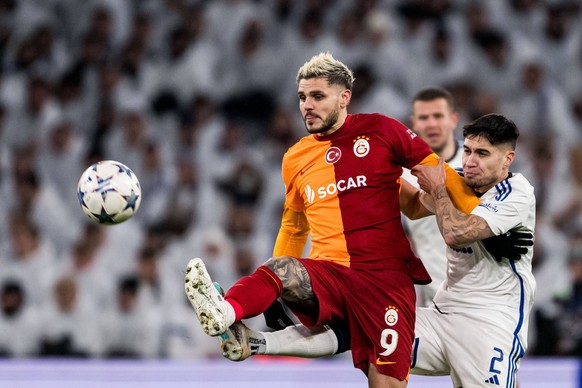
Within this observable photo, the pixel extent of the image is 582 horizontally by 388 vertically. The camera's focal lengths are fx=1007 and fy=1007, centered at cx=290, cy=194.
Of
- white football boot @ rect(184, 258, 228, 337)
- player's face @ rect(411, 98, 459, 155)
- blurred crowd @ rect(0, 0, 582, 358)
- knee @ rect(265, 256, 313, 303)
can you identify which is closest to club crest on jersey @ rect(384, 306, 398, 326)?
knee @ rect(265, 256, 313, 303)

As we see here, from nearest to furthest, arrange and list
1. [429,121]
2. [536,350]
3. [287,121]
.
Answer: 1. [429,121]
2. [536,350]
3. [287,121]

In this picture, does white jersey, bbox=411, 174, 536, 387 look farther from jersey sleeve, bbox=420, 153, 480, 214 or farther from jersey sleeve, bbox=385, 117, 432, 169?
jersey sleeve, bbox=385, 117, 432, 169

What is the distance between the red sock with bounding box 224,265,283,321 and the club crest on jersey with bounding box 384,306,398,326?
19.9 inches

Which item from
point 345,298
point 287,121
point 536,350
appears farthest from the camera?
point 287,121

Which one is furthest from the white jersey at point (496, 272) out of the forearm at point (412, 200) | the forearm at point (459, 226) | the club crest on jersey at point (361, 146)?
the club crest on jersey at point (361, 146)

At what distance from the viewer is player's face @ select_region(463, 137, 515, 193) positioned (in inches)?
175

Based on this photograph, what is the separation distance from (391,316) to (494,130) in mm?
936

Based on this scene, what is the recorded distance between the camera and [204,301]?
401 cm

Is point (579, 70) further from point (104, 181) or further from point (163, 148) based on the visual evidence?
point (104, 181)

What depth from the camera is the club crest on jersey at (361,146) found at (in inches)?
178

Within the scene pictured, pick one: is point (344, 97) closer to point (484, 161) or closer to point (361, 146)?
point (361, 146)

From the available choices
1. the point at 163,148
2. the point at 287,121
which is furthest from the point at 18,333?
the point at 287,121

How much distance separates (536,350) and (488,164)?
10.6 ft

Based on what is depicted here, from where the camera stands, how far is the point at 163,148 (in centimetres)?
881
